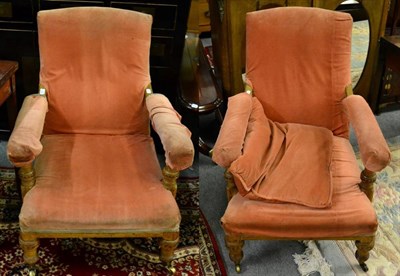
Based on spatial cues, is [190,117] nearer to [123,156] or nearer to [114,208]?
[123,156]

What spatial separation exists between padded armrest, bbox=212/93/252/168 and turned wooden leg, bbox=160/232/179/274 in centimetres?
33

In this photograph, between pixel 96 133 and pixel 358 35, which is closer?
pixel 96 133

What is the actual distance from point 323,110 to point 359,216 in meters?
0.60

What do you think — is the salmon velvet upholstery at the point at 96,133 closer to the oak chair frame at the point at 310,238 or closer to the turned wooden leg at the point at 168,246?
the turned wooden leg at the point at 168,246

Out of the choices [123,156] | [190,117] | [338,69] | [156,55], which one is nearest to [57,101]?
[123,156]

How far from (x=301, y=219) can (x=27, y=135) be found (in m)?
1.04

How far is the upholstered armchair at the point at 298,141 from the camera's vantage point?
1815 mm

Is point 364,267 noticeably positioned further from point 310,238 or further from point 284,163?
point 284,163

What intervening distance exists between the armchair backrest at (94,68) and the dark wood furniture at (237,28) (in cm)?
51

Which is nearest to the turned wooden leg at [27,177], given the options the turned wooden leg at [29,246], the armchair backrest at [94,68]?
the turned wooden leg at [29,246]

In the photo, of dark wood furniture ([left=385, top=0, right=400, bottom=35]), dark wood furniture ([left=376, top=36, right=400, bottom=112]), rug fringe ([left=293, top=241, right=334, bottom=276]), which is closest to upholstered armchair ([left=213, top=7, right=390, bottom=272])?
rug fringe ([left=293, top=241, right=334, bottom=276])

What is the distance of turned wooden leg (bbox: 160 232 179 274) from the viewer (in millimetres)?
1845

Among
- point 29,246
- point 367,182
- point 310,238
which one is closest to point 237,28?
point 367,182

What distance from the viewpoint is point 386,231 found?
2.24 m
